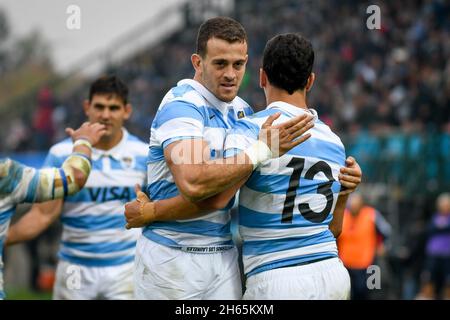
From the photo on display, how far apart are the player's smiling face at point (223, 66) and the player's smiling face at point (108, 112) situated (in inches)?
91.3

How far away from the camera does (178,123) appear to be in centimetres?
514

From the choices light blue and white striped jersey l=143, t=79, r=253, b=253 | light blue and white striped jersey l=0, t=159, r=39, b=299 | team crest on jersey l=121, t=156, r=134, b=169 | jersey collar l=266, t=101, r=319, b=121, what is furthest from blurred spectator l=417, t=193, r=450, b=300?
light blue and white striped jersey l=0, t=159, r=39, b=299

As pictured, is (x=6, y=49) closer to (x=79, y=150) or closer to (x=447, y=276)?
(x=447, y=276)

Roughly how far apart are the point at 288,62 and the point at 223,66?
447 millimetres

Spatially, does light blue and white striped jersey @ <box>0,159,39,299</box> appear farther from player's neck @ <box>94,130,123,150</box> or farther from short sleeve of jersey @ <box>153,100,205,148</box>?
player's neck @ <box>94,130,123,150</box>

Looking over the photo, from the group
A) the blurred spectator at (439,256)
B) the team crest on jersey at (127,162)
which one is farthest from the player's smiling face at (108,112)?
the blurred spectator at (439,256)

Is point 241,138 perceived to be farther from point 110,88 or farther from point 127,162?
point 110,88

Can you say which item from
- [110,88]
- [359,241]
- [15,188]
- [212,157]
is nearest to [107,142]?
[110,88]

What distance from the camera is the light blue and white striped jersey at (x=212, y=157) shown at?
5355 millimetres

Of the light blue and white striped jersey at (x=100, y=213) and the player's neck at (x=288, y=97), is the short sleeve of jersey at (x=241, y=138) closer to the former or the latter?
the player's neck at (x=288, y=97)

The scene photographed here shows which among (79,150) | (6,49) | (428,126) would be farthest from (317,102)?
(6,49)

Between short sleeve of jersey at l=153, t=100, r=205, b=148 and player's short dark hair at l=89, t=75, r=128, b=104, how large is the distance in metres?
2.48

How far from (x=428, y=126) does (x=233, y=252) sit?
1025 cm

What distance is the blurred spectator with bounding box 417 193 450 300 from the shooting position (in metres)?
13.0
